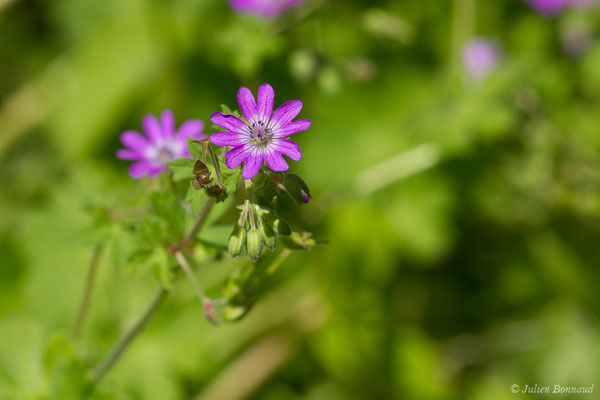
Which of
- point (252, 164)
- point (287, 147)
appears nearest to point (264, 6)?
point (287, 147)

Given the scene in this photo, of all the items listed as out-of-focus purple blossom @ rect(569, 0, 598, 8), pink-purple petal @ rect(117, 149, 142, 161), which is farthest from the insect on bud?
out-of-focus purple blossom @ rect(569, 0, 598, 8)

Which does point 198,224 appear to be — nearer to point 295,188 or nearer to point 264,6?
point 295,188

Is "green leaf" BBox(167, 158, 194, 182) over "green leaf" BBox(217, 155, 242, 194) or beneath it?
over

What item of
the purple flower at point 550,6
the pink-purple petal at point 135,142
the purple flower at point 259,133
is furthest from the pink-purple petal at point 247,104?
the purple flower at point 550,6

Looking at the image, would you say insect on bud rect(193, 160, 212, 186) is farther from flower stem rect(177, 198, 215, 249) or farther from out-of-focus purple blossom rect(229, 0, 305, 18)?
out-of-focus purple blossom rect(229, 0, 305, 18)

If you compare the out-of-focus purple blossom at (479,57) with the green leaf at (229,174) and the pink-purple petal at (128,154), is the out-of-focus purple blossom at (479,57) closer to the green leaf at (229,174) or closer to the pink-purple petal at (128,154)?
the pink-purple petal at (128,154)
